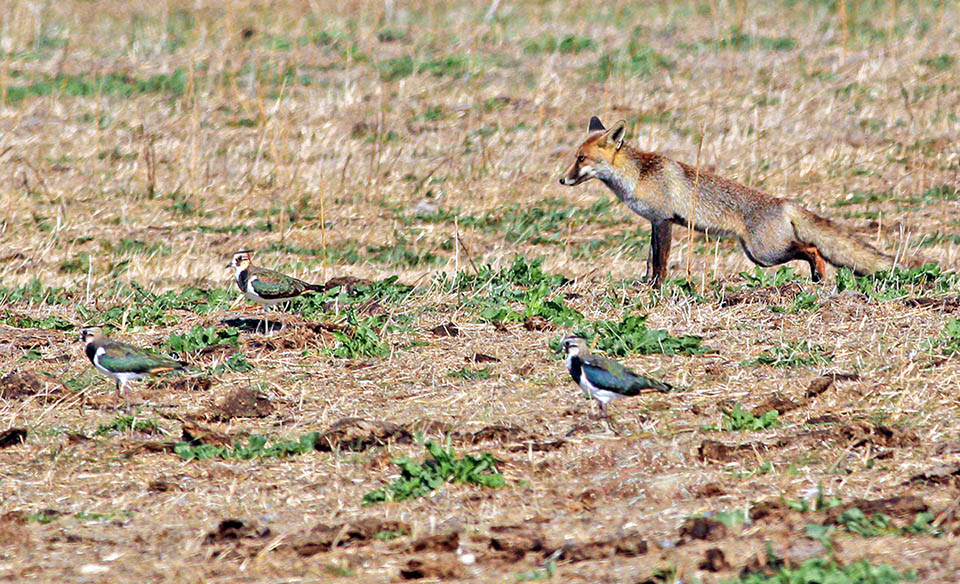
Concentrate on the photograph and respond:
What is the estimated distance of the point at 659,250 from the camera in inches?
430

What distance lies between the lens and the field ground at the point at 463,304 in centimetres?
529

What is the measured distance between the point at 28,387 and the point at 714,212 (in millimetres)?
5970

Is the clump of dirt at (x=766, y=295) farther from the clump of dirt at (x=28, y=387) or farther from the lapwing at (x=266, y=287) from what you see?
the clump of dirt at (x=28, y=387)

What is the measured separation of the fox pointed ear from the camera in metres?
11.2

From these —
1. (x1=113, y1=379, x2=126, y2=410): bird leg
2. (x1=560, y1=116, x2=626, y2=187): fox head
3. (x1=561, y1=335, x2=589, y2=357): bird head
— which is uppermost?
(x1=560, y1=116, x2=626, y2=187): fox head

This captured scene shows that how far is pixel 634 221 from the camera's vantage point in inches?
540

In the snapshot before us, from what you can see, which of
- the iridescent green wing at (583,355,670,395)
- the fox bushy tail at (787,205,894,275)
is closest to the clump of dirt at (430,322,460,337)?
the iridescent green wing at (583,355,670,395)

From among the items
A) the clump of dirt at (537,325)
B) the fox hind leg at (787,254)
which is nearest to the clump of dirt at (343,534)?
the clump of dirt at (537,325)

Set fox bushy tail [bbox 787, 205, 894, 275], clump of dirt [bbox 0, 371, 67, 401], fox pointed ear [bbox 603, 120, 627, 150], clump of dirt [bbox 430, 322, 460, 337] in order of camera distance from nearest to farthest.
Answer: clump of dirt [bbox 0, 371, 67, 401]
clump of dirt [bbox 430, 322, 460, 337]
fox bushy tail [bbox 787, 205, 894, 275]
fox pointed ear [bbox 603, 120, 627, 150]

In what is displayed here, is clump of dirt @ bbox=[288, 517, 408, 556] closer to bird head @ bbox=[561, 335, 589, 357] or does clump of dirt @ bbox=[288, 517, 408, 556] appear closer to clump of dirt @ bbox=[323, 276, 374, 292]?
bird head @ bbox=[561, 335, 589, 357]

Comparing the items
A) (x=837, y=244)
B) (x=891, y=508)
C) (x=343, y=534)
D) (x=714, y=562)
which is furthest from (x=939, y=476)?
(x=837, y=244)

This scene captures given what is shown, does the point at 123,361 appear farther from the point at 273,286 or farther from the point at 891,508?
the point at 891,508

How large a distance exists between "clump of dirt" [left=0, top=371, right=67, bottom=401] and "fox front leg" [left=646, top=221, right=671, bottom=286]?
5.12 metres

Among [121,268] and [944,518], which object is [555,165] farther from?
[944,518]
